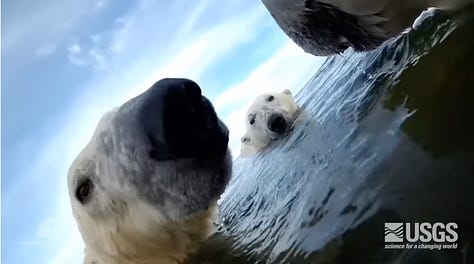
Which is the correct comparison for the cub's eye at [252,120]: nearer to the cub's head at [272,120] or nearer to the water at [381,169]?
the cub's head at [272,120]

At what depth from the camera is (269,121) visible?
182cm

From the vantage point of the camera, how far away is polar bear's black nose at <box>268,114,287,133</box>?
5.94ft

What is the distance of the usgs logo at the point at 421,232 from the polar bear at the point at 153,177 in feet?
0.86

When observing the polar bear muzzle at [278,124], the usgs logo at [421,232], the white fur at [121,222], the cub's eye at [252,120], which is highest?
the white fur at [121,222]

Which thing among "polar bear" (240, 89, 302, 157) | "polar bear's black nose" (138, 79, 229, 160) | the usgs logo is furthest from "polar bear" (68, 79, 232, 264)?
"polar bear" (240, 89, 302, 157)

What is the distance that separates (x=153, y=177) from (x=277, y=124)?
911mm

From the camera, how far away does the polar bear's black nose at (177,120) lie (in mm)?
861

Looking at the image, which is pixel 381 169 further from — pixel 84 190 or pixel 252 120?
pixel 252 120

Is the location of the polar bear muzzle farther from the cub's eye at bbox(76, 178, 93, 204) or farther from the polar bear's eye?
the cub's eye at bbox(76, 178, 93, 204)

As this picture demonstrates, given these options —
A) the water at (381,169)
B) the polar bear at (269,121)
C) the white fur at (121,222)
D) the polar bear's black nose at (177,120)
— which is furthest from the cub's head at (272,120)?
the polar bear's black nose at (177,120)

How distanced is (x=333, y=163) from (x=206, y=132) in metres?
0.22

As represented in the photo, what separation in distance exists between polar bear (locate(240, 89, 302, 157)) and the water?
583 mm

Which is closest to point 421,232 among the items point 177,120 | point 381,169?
point 381,169

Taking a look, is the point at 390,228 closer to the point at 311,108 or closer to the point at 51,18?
the point at 311,108
